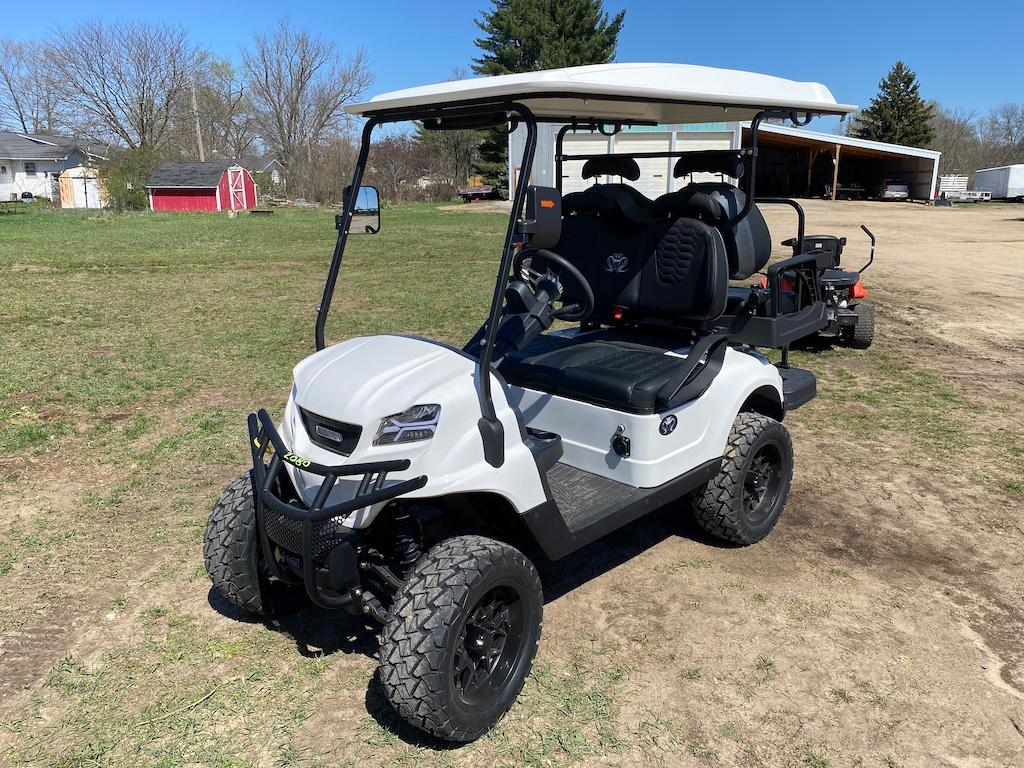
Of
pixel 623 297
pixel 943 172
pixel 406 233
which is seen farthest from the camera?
pixel 943 172

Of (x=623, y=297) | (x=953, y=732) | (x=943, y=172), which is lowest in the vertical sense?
(x=953, y=732)

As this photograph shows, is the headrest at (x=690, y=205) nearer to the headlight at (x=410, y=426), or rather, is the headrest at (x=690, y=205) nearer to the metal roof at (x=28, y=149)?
the headlight at (x=410, y=426)

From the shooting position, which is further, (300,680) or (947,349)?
(947,349)

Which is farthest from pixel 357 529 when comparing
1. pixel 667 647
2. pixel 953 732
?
pixel 953 732

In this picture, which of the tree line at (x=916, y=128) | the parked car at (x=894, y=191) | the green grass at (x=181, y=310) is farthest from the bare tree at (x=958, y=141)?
the green grass at (x=181, y=310)

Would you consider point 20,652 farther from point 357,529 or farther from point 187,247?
point 187,247

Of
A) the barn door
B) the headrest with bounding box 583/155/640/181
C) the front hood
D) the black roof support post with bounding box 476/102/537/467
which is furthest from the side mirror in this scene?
the barn door

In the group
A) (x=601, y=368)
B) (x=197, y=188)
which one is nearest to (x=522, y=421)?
(x=601, y=368)

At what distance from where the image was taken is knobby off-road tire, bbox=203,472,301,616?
108 inches

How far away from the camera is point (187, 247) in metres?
17.3

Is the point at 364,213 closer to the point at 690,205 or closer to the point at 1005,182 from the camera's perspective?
the point at 690,205

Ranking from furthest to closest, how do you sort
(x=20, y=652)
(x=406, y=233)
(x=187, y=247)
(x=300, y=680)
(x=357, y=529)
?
(x=406, y=233), (x=187, y=247), (x=20, y=652), (x=300, y=680), (x=357, y=529)

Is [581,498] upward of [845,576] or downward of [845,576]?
upward

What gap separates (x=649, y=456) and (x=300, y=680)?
5.20ft
